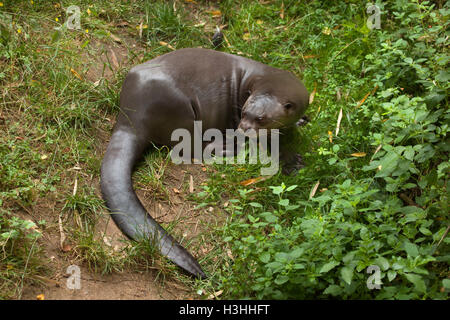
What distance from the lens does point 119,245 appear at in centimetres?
293

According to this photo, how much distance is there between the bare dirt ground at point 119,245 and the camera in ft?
8.57

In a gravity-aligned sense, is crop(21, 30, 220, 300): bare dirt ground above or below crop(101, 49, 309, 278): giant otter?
below

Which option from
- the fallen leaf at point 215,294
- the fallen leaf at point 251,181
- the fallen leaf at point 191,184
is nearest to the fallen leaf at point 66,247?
the fallen leaf at point 215,294

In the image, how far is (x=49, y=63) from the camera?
A: 11.8ft

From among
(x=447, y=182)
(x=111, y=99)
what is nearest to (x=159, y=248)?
(x=111, y=99)

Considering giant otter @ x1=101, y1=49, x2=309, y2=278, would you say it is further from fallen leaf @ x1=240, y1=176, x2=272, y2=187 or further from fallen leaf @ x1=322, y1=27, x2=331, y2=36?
fallen leaf @ x1=322, y1=27, x2=331, y2=36

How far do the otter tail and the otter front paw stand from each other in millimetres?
982

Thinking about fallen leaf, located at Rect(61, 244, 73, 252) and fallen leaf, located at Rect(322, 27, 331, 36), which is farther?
fallen leaf, located at Rect(322, 27, 331, 36)

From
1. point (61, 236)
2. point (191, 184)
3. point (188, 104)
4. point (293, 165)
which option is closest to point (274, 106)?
point (293, 165)

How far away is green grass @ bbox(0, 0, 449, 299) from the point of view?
7.97ft

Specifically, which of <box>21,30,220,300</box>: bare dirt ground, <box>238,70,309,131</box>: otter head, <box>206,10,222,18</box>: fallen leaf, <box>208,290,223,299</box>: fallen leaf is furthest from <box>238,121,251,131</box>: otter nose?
<box>206,10,222,18</box>: fallen leaf

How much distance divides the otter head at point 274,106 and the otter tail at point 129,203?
0.77 metres

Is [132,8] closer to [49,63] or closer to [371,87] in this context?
[49,63]

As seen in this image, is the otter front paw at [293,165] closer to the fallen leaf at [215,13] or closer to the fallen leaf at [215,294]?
the fallen leaf at [215,294]
